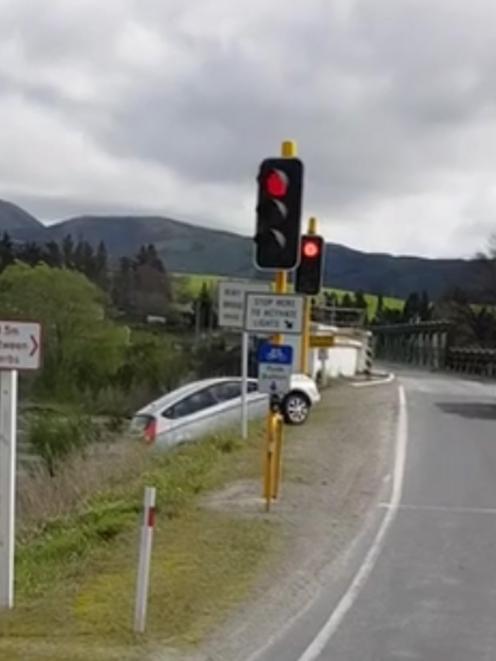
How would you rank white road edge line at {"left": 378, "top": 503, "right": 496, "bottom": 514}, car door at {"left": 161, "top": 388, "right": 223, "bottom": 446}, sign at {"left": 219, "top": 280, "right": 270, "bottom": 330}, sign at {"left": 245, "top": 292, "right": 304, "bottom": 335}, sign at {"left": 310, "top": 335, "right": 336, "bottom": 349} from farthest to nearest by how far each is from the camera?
1. sign at {"left": 310, "top": 335, "right": 336, "bottom": 349}
2. car door at {"left": 161, "top": 388, "right": 223, "bottom": 446}
3. sign at {"left": 219, "top": 280, "right": 270, "bottom": 330}
4. white road edge line at {"left": 378, "top": 503, "right": 496, "bottom": 514}
5. sign at {"left": 245, "top": 292, "right": 304, "bottom": 335}

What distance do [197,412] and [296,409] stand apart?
2663mm

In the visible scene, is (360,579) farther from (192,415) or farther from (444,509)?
(192,415)

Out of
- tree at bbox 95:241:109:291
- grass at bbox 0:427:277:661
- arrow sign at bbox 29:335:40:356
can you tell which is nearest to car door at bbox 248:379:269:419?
grass at bbox 0:427:277:661

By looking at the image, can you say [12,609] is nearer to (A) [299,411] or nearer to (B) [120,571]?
(B) [120,571]

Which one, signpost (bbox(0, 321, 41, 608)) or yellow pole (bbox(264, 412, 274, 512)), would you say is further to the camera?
yellow pole (bbox(264, 412, 274, 512))

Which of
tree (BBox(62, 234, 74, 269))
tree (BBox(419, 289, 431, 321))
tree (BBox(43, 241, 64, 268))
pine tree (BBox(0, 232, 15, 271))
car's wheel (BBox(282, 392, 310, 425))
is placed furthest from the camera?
tree (BBox(419, 289, 431, 321))

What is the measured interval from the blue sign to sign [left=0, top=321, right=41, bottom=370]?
5321 millimetres

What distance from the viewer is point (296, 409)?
27.2 metres

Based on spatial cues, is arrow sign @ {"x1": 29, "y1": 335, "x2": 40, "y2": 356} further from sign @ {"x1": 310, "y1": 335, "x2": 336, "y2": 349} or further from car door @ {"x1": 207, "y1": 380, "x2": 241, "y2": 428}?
sign @ {"x1": 310, "y1": 335, "x2": 336, "y2": 349}

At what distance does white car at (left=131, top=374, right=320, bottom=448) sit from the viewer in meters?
24.3

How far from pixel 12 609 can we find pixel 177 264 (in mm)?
159292

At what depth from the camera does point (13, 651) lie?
841 centimetres

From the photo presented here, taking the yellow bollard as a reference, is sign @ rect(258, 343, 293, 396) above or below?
above

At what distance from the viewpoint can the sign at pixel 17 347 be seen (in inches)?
382
